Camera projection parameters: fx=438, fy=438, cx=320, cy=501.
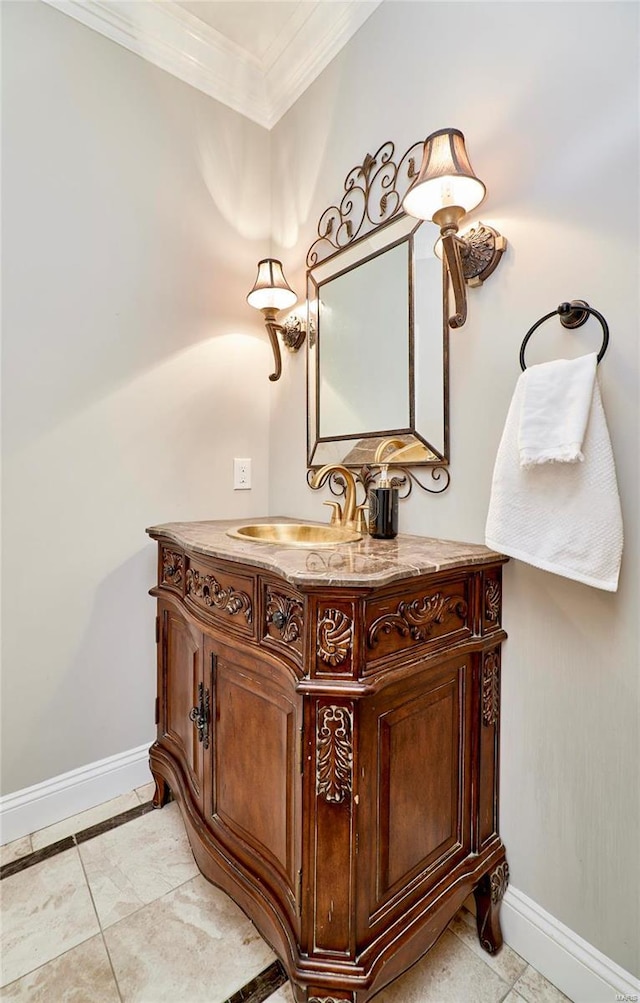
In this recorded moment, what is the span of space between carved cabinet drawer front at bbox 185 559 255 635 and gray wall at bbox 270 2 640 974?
0.53m

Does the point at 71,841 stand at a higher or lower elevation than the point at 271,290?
lower

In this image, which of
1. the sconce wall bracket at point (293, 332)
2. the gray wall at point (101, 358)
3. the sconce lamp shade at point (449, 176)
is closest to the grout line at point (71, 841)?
the gray wall at point (101, 358)

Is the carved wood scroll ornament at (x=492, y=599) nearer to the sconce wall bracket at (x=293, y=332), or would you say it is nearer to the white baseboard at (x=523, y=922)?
the white baseboard at (x=523, y=922)

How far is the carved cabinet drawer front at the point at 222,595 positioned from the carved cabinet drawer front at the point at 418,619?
0.29 meters

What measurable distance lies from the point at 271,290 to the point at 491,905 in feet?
6.11

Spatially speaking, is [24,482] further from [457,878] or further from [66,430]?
[457,878]

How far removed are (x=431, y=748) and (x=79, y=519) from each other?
4.08 feet

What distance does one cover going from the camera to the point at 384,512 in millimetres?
1154

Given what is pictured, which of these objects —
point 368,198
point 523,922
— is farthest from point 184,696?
point 368,198

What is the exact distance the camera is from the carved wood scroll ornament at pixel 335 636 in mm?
762

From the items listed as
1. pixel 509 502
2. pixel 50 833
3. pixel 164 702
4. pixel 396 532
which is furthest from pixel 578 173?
pixel 50 833

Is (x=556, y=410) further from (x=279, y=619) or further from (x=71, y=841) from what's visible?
(x=71, y=841)

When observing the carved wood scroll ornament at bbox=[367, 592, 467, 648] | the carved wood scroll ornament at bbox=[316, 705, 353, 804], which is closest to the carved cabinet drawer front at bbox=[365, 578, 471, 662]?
the carved wood scroll ornament at bbox=[367, 592, 467, 648]

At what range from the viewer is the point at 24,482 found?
1342 mm
